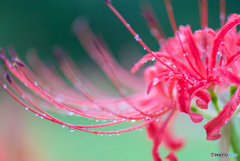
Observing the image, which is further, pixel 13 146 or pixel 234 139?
pixel 13 146

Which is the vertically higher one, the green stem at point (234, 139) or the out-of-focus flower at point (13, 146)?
the out-of-focus flower at point (13, 146)

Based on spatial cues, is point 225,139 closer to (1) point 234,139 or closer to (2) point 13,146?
(1) point 234,139

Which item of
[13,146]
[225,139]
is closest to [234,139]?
[225,139]

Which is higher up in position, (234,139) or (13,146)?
(13,146)

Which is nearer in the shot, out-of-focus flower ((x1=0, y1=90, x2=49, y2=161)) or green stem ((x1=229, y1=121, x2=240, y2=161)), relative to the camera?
green stem ((x1=229, y1=121, x2=240, y2=161))

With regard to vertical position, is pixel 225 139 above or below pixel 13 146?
below


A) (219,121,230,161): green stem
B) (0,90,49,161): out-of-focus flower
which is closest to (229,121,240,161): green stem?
(219,121,230,161): green stem

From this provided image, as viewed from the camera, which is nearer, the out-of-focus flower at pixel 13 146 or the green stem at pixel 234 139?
the green stem at pixel 234 139

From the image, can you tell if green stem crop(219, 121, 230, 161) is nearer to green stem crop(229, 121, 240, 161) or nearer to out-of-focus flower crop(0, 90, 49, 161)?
green stem crop(229, 121, 240, 161)

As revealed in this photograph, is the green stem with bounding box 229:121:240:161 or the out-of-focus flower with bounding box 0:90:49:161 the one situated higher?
the out-of-focus flower with bounding box 0:90:49:161

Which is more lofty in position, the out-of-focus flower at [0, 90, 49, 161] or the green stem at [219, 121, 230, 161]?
the out-of-focus flower at [0, 90, 49, 161]

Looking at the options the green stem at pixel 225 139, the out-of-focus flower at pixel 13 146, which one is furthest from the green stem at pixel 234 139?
the out-of-focus flower at pixel 13 146

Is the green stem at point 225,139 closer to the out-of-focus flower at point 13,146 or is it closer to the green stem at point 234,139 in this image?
the green stem at point 234,139
